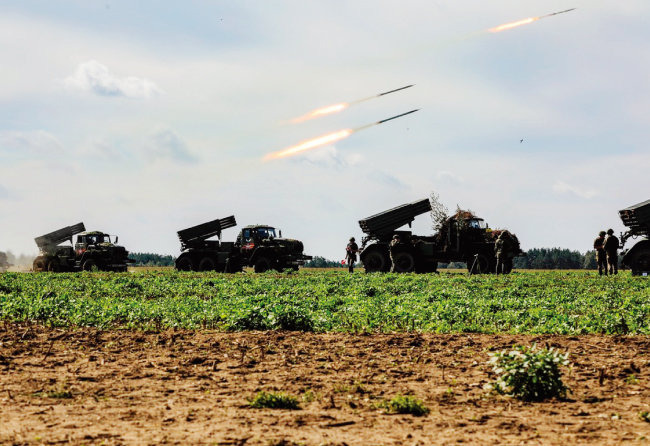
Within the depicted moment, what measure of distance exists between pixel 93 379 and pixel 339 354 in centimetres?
360

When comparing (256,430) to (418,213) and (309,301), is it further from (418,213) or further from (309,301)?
(418,213)

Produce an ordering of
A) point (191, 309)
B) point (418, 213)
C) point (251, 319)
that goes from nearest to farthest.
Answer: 1. point (251, 319)
2. point (191, 309)
3. point (418, 213)

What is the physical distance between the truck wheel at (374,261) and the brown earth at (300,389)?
2308 centimetres

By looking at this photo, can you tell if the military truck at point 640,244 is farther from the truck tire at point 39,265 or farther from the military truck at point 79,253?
the truck tire at point 39,265

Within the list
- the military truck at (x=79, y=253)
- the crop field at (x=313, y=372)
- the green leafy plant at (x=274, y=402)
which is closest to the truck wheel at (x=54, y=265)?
the military truck at (x=79, y=253)

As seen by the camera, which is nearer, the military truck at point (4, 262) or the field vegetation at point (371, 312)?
the field vegetation at point (371, 312)

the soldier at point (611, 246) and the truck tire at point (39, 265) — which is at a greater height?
the truck tire at point (39, 265)

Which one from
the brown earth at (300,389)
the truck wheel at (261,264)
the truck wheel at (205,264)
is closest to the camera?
the brown earth at (300,389)

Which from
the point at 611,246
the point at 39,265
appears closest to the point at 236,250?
the point at 39,265

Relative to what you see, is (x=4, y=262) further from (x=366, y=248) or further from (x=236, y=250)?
(x=366, y=248)

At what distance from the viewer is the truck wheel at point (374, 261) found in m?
35.3

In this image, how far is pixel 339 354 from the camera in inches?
411

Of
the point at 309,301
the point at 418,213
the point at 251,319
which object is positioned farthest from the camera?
the point at 418,213

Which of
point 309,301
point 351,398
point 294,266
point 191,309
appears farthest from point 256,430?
point 294,266
